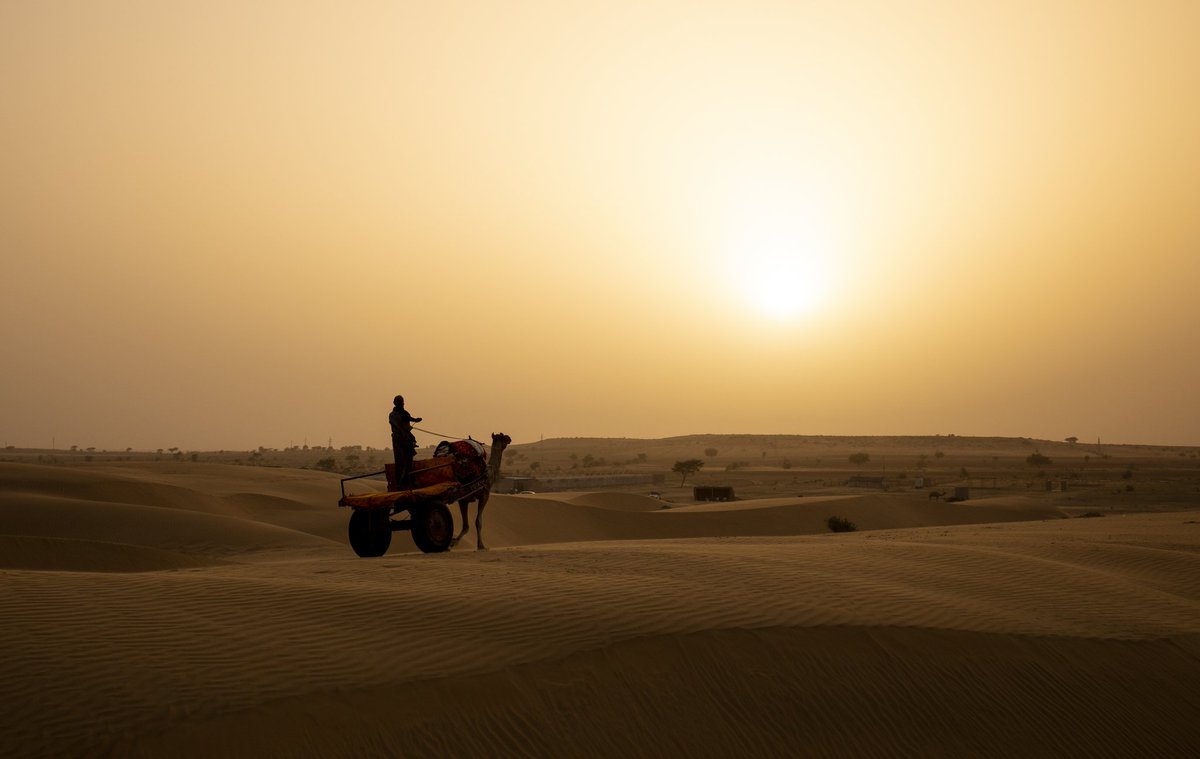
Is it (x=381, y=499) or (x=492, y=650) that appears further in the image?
(x=381, y=499)

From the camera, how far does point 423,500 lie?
53.8 feet

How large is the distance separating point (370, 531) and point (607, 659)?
903 centimetres

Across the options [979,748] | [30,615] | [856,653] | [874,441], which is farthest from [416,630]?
[874,441]

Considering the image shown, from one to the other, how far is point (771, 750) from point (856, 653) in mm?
2013

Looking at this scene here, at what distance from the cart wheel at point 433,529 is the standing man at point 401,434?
782 mm

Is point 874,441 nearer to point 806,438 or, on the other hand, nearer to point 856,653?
point 806,438

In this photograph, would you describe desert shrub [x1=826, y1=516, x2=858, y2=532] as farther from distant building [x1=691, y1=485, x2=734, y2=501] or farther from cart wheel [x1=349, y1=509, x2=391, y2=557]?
cart wheel [x1=349, y1=509, x2=391, y2=557]

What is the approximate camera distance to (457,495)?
17000mm

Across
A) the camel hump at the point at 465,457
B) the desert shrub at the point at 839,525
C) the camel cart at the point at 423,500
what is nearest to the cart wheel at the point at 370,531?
the camel cart at the point at 423,500

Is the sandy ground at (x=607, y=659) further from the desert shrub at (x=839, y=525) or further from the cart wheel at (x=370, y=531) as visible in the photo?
the desert shrub at (x=839, y=525)

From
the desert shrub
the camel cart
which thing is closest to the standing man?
the camel cart

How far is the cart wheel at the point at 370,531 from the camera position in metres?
16.5

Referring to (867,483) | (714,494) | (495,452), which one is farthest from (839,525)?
(867,483)

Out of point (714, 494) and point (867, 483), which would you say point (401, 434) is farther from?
point (867, 483)
